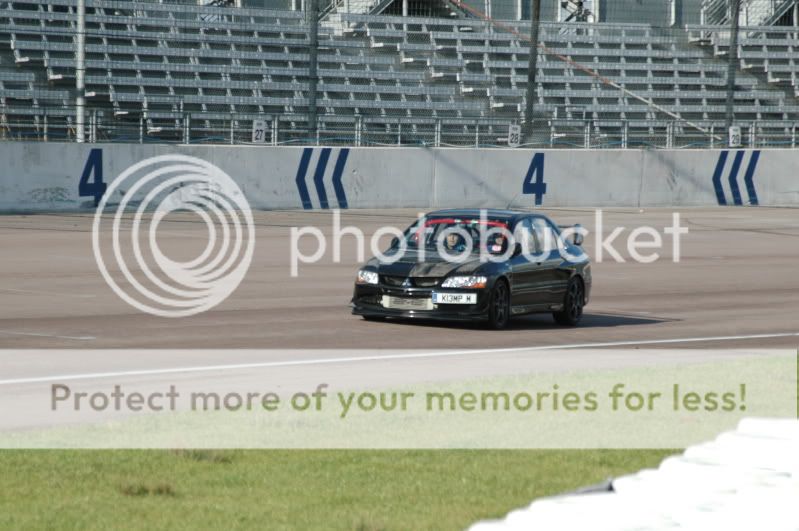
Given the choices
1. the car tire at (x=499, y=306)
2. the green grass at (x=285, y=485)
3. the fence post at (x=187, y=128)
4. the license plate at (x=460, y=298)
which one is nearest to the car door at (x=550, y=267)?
the car tire at (x=499, y=306)

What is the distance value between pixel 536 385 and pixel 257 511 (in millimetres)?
4898

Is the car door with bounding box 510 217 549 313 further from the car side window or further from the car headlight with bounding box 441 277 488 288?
the car headlight with bounding box 441 277 488 288

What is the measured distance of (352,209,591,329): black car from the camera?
633 inches

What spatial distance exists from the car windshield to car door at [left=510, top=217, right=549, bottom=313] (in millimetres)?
236

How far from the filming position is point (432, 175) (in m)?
38.7

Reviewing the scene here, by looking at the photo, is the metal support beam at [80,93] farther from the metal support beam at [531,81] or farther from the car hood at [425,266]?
the car hood at [425,266]

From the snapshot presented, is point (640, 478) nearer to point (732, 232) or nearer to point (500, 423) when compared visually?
point (500, 423)

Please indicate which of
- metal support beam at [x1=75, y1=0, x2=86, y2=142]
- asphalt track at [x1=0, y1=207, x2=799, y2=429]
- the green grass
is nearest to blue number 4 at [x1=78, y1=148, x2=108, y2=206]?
metal support beam at [x1=75, y1=0, x2=86, y2=142]

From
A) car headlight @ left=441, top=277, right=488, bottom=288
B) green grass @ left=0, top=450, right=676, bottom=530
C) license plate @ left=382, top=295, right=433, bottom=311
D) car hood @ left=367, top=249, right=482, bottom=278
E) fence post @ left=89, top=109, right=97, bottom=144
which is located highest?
fence post @ left=89, top=109, right=97, bottom=144

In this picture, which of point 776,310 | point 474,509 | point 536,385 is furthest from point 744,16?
point 474,509

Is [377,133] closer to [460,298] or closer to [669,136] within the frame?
[669,136]

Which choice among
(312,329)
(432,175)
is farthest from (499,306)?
(432,175)

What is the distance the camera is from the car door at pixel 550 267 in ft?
56.1

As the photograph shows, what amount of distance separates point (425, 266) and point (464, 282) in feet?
1.64
